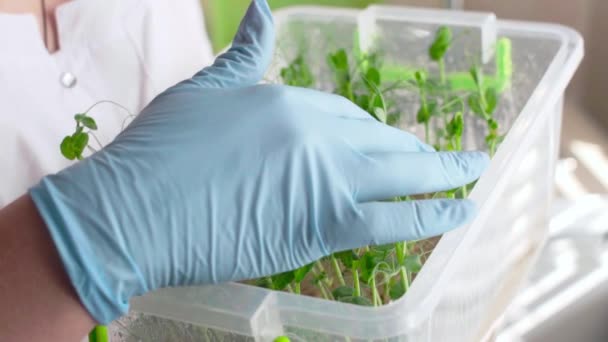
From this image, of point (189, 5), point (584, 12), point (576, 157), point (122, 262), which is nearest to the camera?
point (122, 262)

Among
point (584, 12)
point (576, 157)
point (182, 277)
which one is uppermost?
point (182, 277)

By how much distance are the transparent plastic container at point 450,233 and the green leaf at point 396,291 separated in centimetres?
4

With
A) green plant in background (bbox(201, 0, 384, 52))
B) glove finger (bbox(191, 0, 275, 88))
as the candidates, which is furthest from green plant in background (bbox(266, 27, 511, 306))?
green plant in background (bbox(201, 0, 384, 52))

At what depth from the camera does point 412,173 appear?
2.06 feet

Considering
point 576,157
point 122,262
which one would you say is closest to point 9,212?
point 122,262

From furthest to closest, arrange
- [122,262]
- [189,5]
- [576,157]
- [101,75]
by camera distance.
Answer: [576,157] → [189,5] → [101,75] → [122,262]

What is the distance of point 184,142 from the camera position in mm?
599

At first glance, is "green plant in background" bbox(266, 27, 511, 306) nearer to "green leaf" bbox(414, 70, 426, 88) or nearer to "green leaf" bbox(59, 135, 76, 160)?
"green leaf" bbox(414, 70, 426, 88)

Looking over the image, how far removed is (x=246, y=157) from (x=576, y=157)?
3.20 feet

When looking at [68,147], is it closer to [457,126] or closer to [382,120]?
[382,120]

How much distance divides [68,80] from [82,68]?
→ 37 mm

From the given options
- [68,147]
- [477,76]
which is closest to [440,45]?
[477,76]

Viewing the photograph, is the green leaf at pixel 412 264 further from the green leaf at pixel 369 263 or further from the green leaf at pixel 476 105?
the green leaf at pixel 476 105

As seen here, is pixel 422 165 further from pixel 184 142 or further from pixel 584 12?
pixel 584 12
